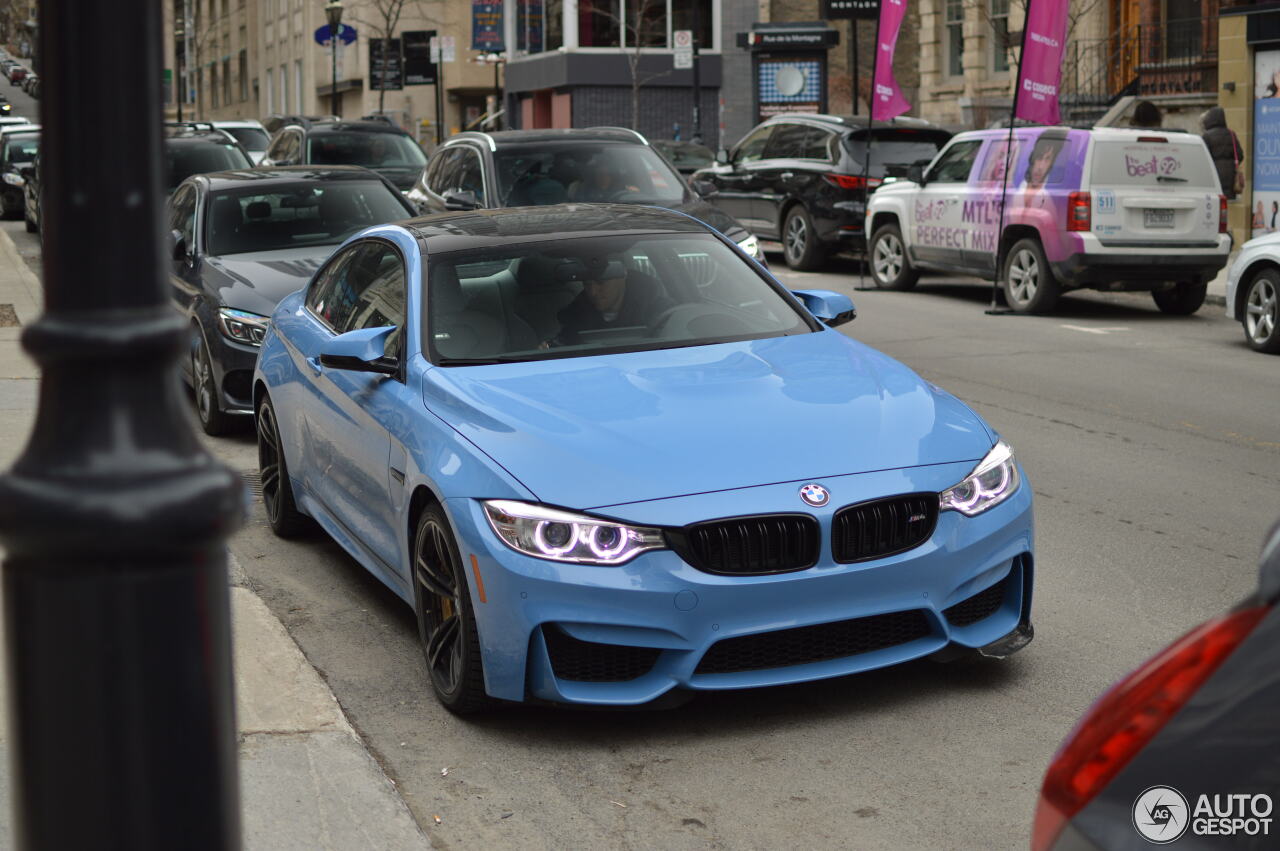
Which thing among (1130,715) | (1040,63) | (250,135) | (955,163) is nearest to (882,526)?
Answer: (1130,715)

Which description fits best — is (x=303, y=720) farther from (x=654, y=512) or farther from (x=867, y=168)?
(x=867, y=168)

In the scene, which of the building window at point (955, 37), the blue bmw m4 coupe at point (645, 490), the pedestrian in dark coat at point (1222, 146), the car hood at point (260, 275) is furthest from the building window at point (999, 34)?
the blue bmw m4 coupe at point (645, 490)

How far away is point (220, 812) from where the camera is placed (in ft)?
7.02

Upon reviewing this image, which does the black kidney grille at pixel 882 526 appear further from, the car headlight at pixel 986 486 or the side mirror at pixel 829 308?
the side mirror at pixel 829 308

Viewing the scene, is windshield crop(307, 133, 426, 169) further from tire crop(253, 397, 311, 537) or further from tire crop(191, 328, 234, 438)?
tire crop(253, 397, 311, 537)

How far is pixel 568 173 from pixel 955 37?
23.8m

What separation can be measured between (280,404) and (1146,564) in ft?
12.2

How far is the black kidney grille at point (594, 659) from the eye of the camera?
4.93 metres

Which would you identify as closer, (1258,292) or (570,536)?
(570,536)

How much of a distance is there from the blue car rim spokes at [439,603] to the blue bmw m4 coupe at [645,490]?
10mm

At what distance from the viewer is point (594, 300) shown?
6.57 meters

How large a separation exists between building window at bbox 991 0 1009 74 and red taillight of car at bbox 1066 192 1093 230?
15.7 meters

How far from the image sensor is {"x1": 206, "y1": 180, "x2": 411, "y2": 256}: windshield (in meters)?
11.7

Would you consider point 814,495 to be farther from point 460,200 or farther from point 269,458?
point 460,200
